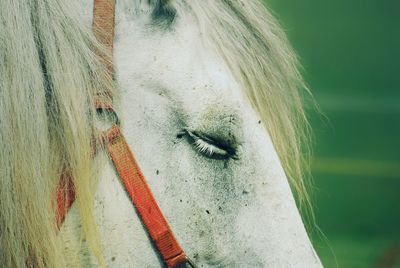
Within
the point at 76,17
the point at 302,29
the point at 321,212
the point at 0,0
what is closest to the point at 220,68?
the point at 76,17

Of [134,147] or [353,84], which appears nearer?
[134,147]

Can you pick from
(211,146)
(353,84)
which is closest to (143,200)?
(211,146)

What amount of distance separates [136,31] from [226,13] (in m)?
0.19

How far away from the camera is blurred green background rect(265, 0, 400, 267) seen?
469 centimetres

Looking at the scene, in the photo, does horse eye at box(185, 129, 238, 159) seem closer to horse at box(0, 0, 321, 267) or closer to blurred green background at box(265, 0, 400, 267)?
horse at box(0, 0, 321, 267)

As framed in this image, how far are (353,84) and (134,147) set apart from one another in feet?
13.4

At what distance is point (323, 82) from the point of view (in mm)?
4848

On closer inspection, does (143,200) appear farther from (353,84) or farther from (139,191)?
(353,84)

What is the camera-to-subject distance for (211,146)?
40.2 inches

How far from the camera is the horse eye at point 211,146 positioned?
1.02m

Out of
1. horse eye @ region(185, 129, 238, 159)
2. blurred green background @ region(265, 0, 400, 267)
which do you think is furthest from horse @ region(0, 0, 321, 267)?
blurred green background @ region(265, 0, 400, 267)

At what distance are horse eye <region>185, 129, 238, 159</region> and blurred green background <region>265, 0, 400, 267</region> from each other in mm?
3655

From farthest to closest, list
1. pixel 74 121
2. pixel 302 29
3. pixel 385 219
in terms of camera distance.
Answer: pixel 302 29 < pixel 385 219 < pixel 74 121

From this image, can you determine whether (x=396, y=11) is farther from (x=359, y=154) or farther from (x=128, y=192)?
(x=128, y=192)
